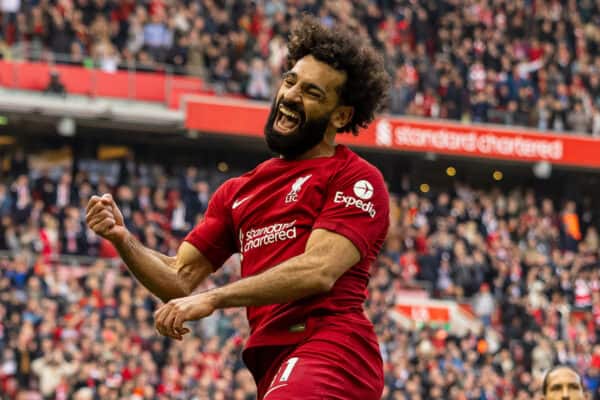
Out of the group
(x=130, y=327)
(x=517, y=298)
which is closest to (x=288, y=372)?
(x=130, y=327)

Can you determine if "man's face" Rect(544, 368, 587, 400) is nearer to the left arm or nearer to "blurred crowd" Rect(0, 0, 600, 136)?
the left arm

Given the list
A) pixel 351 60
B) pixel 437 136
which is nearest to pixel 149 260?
pixel 351 60

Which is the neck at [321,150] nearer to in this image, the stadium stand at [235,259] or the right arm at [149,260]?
the right arm at [149,260]

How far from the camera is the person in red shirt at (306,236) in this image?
5.11 metres

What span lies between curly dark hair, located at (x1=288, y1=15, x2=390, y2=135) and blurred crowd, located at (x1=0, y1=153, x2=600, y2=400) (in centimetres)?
1054

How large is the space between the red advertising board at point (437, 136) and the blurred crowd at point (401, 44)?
243mm

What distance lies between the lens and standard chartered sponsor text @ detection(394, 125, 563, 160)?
27.9 m

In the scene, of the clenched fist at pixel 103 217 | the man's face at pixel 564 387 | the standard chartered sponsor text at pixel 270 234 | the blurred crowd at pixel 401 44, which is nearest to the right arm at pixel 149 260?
the clenched fist at pixel 103 217

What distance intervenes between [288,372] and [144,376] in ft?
38.3

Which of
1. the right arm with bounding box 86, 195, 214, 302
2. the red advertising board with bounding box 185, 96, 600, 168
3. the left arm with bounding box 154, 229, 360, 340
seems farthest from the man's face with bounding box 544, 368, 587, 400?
the red advertising board with bounding box 185, 96, 600, 168

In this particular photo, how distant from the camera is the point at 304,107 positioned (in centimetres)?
545

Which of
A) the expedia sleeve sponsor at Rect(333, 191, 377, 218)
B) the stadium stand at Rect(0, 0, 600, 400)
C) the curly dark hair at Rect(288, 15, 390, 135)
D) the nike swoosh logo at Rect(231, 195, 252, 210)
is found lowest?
the stadium stand at Rect(0, 0, 600, 400)

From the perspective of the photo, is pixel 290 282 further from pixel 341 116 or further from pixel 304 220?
pixel 341 116

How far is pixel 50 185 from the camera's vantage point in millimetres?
21641
